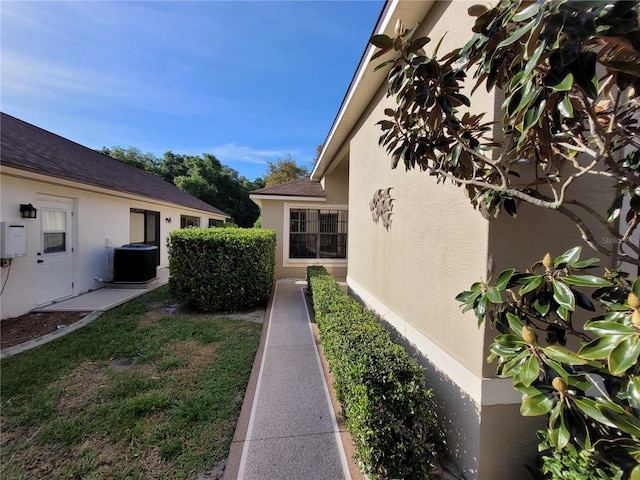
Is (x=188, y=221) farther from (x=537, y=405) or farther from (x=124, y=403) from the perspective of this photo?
(x=537, y=405)

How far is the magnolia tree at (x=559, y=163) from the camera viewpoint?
3.04 feet

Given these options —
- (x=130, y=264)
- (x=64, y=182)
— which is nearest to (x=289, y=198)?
(x=130, y=264)

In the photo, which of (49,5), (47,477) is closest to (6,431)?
(47,477)

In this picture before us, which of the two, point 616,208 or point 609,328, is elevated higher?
point 616,208

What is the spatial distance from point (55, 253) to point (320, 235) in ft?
25.9

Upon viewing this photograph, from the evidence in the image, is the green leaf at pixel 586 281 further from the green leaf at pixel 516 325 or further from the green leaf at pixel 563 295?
the green leaf at pixel 516 325

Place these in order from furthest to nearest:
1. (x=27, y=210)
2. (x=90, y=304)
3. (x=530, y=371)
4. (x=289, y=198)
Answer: (x=289, y=198)
(x=90, y=304)
(x=27, y=210)
(x=530, y=371)

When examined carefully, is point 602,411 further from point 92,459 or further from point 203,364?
point 203,364

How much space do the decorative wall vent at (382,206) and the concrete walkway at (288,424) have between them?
8.22 ft

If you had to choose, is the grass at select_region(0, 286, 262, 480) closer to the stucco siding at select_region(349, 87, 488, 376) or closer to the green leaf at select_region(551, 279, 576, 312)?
the stucco siding at select_region(349, 87, 488, 376)

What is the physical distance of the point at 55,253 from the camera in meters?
6.92

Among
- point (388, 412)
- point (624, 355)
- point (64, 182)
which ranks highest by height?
point (64, 182)

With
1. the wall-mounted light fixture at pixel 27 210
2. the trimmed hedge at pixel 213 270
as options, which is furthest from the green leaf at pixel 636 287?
the wall-mounted light fixture at pixel 27 210

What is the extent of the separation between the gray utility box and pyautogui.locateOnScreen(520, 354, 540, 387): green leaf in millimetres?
10219
